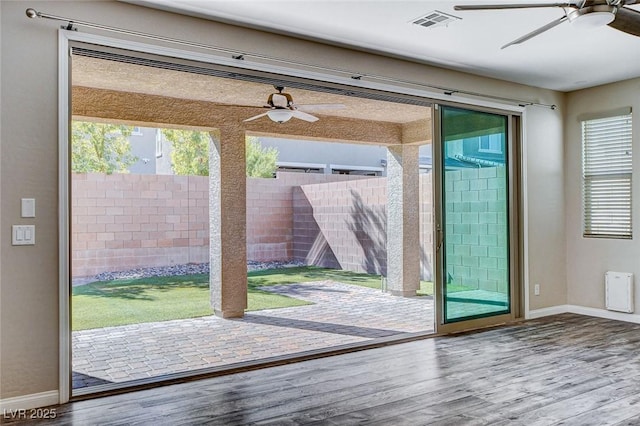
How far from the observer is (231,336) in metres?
5.01

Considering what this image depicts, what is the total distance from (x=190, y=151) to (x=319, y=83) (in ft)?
24.1

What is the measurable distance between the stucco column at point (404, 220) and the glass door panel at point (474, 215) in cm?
211

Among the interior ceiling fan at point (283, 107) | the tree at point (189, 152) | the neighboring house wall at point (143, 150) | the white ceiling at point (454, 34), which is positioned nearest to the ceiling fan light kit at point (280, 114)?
the interior ceiling fan at point (283, 107)

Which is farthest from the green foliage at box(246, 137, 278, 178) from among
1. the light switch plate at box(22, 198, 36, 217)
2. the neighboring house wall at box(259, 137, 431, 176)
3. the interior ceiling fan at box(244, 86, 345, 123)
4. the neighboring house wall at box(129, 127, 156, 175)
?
the light switch plate at box(22, 198, 36, 217)

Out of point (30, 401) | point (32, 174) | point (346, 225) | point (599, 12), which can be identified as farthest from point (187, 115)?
point (346, 225)

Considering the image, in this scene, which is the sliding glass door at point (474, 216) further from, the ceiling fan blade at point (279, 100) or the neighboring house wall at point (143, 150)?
the neighboring house wall at point (143, 150)

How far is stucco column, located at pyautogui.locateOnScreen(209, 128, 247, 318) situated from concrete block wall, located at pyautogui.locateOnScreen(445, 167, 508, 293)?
2.42 m

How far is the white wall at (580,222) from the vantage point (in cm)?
529

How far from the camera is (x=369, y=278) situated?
9164 millimetres

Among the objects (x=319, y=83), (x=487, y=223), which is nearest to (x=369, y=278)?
(x=487, y=223)

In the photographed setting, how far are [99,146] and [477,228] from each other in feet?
25.6

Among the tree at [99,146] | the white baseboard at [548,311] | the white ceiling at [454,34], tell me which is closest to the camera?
the white ceiling at [454,34]

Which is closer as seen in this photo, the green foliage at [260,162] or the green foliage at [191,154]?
the green foliage at [191,154]

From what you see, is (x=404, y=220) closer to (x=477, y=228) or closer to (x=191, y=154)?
(x=477, y=228)
